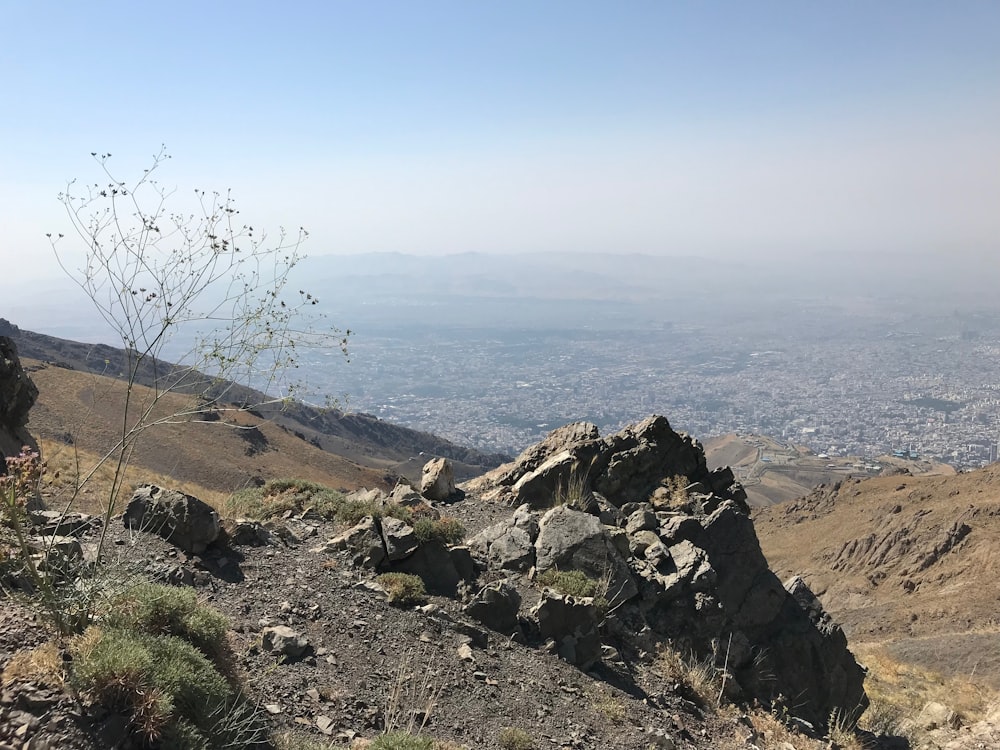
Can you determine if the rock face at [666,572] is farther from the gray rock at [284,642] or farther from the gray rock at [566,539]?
the gray rock at [284,642]

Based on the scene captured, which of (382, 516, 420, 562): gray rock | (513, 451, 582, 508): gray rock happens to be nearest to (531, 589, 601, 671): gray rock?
(382, 516, 420, 562): gray rock

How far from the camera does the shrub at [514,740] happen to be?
20.4 ft

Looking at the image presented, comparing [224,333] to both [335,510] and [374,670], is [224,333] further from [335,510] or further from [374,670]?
[335,510]

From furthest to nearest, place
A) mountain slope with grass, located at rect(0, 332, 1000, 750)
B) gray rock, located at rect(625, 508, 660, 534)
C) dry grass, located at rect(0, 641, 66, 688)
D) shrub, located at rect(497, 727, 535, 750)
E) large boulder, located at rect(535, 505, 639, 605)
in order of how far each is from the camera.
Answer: gray rock, located at rect(625, 508, 660, 534)
large boulder, located at rect(535, 505, 639, 605)
shrub, located at rect(497, 727, 535, 750)
mountain slope with grass, located at rect(0, 332, 1000, 750)
dry grass, located at rect(0, 641, 66, 688)

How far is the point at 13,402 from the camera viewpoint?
11969 millimetres

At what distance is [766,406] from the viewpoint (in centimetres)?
16338

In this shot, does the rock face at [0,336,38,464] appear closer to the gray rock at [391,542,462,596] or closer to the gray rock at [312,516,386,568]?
the gray rock at [312,516,386,568]

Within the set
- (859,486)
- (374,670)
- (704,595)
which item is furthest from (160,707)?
(859,486)

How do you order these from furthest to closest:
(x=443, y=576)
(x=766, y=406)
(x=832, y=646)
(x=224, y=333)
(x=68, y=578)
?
1. (x=766, y=406)
2. (x=832, y=646)
3. (x=443, y=576)
4. (x=224, y=333)
5. (x=68, y=578)

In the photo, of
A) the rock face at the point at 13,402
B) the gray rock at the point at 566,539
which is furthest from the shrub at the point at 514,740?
the rock face at the point at 13,402

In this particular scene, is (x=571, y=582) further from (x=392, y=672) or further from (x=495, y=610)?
(x=392, y=672)

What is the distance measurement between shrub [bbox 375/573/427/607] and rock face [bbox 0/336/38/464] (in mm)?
7944

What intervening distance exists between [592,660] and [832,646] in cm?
618

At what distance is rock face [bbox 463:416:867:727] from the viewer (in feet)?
32.6
